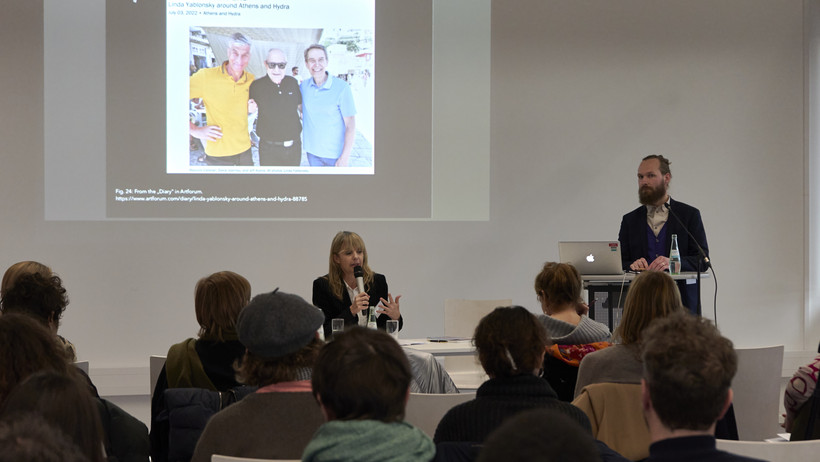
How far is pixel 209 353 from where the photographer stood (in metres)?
2.89

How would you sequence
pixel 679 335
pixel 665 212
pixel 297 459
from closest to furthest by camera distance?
pixel 679 335 < pixel 297 459 < pixel 665 212

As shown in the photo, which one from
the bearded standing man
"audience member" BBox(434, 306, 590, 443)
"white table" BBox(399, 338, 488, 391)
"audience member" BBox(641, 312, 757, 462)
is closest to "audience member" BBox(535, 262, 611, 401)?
"white table" BBox(399, 338, 488, 391)

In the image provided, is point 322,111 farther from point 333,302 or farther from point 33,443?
point 33,443

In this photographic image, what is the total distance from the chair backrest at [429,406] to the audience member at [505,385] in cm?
45

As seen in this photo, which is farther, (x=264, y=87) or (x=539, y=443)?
(x=264, y=87)

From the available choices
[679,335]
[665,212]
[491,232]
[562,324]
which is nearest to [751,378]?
[562,324]

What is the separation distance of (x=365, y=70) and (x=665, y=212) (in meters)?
2.55

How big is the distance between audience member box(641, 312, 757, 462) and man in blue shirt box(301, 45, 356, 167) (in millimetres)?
4850

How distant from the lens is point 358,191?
6.30m

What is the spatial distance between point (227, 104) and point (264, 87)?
31cm

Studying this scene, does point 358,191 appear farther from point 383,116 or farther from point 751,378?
point 751,378

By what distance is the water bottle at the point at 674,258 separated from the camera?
4.61 meters

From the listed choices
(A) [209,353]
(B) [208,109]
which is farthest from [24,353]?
(B) [208,109]

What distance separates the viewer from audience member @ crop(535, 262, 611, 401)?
3.43m
